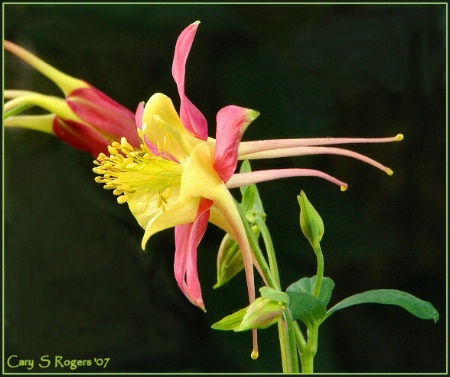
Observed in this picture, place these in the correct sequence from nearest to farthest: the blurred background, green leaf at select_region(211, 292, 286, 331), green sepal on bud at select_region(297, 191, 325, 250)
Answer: green leaf at select_region(211, 292, 286, 331), green sepal on bud at select_region(297, 191, 325, 250), the blurred background

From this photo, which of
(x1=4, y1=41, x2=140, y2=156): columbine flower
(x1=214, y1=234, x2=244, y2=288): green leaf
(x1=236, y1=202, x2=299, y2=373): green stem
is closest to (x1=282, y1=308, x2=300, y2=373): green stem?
(x1=236, y1=202, x2=299, y2=373): green stem

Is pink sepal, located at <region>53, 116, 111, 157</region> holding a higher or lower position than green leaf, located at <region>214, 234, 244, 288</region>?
higher

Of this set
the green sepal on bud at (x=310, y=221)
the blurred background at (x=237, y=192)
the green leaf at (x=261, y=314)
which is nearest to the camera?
the green leaf at (x=261, y=314)

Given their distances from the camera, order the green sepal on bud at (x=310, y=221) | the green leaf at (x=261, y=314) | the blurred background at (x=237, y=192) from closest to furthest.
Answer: the green leaf at (x=261, y=314) → the green sepal on bud at (x=310, y=221) → the blurred background at (x=237, y=192)

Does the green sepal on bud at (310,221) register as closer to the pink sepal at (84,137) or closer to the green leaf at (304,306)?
the green leaf at (304,306)

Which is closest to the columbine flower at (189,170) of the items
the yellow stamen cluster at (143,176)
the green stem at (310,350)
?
the yellow stamen cluster at (143,176)

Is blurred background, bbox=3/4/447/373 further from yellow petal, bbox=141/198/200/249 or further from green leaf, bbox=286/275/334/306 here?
yellow petal, bbox=141/198/200/249
